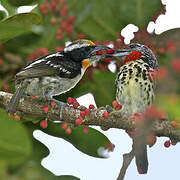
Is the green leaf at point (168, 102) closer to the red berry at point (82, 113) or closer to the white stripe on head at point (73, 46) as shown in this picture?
the red berry at point (82, 113)

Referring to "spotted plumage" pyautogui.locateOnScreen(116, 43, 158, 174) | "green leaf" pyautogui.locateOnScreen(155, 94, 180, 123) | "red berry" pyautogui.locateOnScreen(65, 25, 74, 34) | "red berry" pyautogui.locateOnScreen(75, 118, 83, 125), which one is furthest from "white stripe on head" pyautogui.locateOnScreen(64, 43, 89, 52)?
"green leaf" pyautogui.locateOnScreen(155, 94, 180, 123)

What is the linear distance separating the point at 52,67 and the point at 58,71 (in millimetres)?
56

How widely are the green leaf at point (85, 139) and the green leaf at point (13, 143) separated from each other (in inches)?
25.1

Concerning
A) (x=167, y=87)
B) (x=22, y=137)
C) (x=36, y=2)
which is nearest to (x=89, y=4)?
(x=36, y=2)

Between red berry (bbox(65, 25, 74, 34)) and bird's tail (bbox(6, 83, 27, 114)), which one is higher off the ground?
red berry (bbox(65, 25, 74, 34))

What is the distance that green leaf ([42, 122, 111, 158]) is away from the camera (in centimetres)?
210

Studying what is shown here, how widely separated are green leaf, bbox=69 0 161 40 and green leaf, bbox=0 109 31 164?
110 cm

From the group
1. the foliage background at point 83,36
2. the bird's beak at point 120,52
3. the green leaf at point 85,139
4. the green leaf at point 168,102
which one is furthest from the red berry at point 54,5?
the green leaf at point 168,102

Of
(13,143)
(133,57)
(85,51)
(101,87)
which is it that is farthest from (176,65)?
(133,57)

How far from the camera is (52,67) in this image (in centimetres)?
284

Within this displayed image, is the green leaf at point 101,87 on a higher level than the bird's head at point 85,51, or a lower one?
lower

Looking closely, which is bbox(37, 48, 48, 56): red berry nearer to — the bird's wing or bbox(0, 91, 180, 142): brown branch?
the bird's wing

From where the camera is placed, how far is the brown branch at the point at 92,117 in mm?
1864

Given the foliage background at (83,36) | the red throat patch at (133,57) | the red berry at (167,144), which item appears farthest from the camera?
the red throat patch at (133,57)
